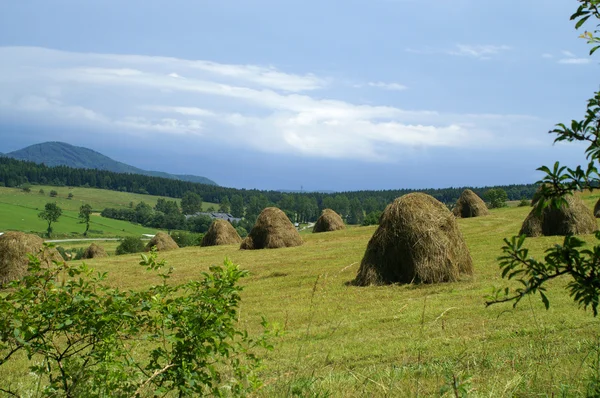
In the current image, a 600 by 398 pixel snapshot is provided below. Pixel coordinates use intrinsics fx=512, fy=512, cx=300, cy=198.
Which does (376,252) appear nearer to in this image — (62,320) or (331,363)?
(331,363)

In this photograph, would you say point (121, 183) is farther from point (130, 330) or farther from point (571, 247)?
point (571, 247)

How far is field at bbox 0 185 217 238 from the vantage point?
3590 inches

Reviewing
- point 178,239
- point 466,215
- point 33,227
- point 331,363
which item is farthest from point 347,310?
point 33,227

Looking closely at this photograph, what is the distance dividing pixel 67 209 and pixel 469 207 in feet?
337

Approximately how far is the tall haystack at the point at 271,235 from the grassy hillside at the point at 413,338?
43.8ft

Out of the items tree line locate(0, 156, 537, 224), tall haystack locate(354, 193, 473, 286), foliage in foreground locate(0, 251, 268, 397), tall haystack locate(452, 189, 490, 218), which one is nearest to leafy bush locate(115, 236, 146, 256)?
tree line locate(0, 156, 537, 224)

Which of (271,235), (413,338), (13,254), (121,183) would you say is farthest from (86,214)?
(121,183)

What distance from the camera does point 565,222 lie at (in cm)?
2364

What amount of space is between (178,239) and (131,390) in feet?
191

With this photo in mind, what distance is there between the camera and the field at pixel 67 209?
91188mm

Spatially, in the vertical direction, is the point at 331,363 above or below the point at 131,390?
below

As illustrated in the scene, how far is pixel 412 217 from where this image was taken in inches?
604

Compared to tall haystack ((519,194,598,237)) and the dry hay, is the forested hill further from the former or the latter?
the dry hay

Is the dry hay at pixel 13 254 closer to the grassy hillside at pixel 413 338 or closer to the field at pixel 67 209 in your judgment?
the grassy hillside at pixel 413 338
